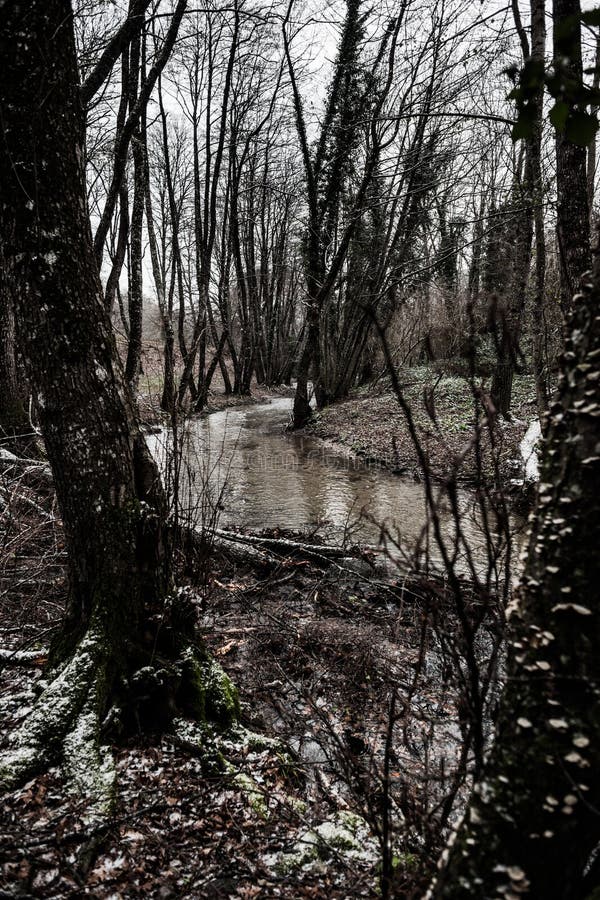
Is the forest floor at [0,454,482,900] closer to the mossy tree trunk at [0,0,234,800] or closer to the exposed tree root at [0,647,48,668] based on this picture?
the exposed tree root at [0,647,48,668]

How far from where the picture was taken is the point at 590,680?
3.34 ft

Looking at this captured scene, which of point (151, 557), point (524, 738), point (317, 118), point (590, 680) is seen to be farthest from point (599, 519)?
point (317, 118)

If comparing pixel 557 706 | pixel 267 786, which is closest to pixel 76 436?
pixel 267 786

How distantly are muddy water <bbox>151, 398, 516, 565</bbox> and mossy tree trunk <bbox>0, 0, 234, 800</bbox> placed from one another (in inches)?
75.3

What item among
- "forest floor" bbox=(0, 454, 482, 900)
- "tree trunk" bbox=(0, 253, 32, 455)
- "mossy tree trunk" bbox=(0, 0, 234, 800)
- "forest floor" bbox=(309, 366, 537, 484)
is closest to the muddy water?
"forest floor" bbox=(309, 366, 537, 484)

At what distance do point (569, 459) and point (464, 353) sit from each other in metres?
0.50

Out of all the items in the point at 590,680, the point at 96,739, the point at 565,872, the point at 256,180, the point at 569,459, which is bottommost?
the point at 96,739

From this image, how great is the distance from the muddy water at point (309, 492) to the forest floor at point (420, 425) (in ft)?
1.85

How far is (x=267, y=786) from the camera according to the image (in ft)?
8.18

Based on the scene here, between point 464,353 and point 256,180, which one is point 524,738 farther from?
point 256,180

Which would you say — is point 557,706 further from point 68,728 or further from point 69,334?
point 69,334

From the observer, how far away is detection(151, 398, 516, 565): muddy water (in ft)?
21.9

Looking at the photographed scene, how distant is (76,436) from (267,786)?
2096 mm

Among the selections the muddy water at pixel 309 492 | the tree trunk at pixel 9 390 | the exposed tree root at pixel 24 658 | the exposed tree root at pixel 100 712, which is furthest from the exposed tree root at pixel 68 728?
the tree trunk at pixel 9 390
